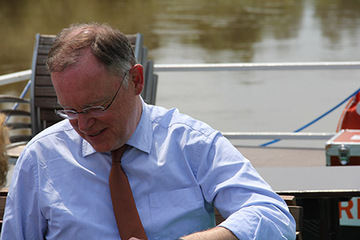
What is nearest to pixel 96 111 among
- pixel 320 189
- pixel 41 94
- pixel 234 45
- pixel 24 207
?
pixel 24 207

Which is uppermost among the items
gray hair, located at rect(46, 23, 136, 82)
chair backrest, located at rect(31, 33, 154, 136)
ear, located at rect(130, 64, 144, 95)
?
gray hair, located at rect(46, 23, 136, 82)

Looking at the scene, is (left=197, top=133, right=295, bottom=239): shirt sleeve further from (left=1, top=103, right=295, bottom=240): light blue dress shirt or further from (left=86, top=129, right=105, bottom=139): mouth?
(left=86, top=129, right=105, bottom=139): mouth

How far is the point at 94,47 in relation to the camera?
1474 millimetres

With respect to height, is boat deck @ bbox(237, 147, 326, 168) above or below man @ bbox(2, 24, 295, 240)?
below

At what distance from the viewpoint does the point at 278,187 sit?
1980mm

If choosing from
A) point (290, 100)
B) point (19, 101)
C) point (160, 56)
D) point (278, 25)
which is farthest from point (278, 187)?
point (278, 25)

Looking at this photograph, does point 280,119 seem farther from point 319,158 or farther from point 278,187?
point 278,187

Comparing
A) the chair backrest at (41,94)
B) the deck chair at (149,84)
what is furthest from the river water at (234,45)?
the chair backrest at (41,94)

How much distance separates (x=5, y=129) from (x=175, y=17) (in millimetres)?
20339

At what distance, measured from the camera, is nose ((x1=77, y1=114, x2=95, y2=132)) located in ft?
4.89

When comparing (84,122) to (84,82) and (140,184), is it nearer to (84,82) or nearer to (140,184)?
(84,82)

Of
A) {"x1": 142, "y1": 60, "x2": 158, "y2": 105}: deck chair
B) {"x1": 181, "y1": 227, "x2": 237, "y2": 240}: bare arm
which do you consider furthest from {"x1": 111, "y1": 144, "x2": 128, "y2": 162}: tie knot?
{"x1": 142, "y1": 60, "x2": 158, "y2": 105}: deck chair

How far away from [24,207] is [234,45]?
51.0 ft

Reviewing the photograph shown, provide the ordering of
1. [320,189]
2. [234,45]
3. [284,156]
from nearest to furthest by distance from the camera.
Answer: [320,189] → [284,156] → [234,45]
